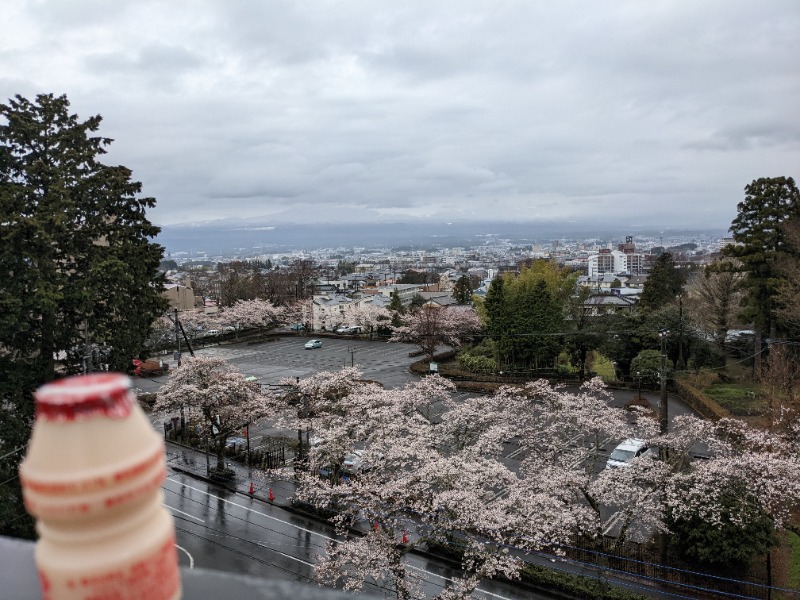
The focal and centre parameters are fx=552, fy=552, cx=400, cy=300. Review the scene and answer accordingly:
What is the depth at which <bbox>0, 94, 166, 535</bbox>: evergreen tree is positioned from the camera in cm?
1051

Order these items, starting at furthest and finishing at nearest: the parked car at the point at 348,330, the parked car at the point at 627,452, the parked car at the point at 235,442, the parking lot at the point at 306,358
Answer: the parked car at the point at 348,330 < the parking lot at the point at 306,358 < the parked car at the point at 235,442 < the parked car at the point at 627,452

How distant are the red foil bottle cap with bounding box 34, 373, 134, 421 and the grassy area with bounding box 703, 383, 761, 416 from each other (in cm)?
2314

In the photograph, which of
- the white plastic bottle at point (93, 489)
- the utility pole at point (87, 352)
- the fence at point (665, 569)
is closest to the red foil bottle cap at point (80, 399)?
the white plastic bottle at point (93, 489)

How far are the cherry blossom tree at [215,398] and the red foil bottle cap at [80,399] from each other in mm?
18163

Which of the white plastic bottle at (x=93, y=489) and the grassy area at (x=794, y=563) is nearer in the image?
the white plastic bottle at (x=93, y=489)

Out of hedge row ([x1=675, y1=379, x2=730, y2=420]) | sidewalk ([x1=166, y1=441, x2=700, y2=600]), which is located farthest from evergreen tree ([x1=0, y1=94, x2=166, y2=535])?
hedge row ([x1=675, y1=379, x2=730, y2=420])

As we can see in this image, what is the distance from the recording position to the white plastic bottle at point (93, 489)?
2.15ft

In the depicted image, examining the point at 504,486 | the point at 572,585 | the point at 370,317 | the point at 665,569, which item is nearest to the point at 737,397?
the point at 665,569

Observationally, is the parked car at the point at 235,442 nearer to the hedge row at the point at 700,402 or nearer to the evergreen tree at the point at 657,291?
the hedge row at the point at 700,402

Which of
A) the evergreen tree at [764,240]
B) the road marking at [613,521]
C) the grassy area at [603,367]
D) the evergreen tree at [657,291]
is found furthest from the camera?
the evergreen tree at [657,291]

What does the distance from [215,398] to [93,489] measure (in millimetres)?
18253

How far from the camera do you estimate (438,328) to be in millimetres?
33219

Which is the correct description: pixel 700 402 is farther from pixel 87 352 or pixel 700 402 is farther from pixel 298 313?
pixel 298 313

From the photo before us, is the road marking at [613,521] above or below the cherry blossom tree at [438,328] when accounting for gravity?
below
